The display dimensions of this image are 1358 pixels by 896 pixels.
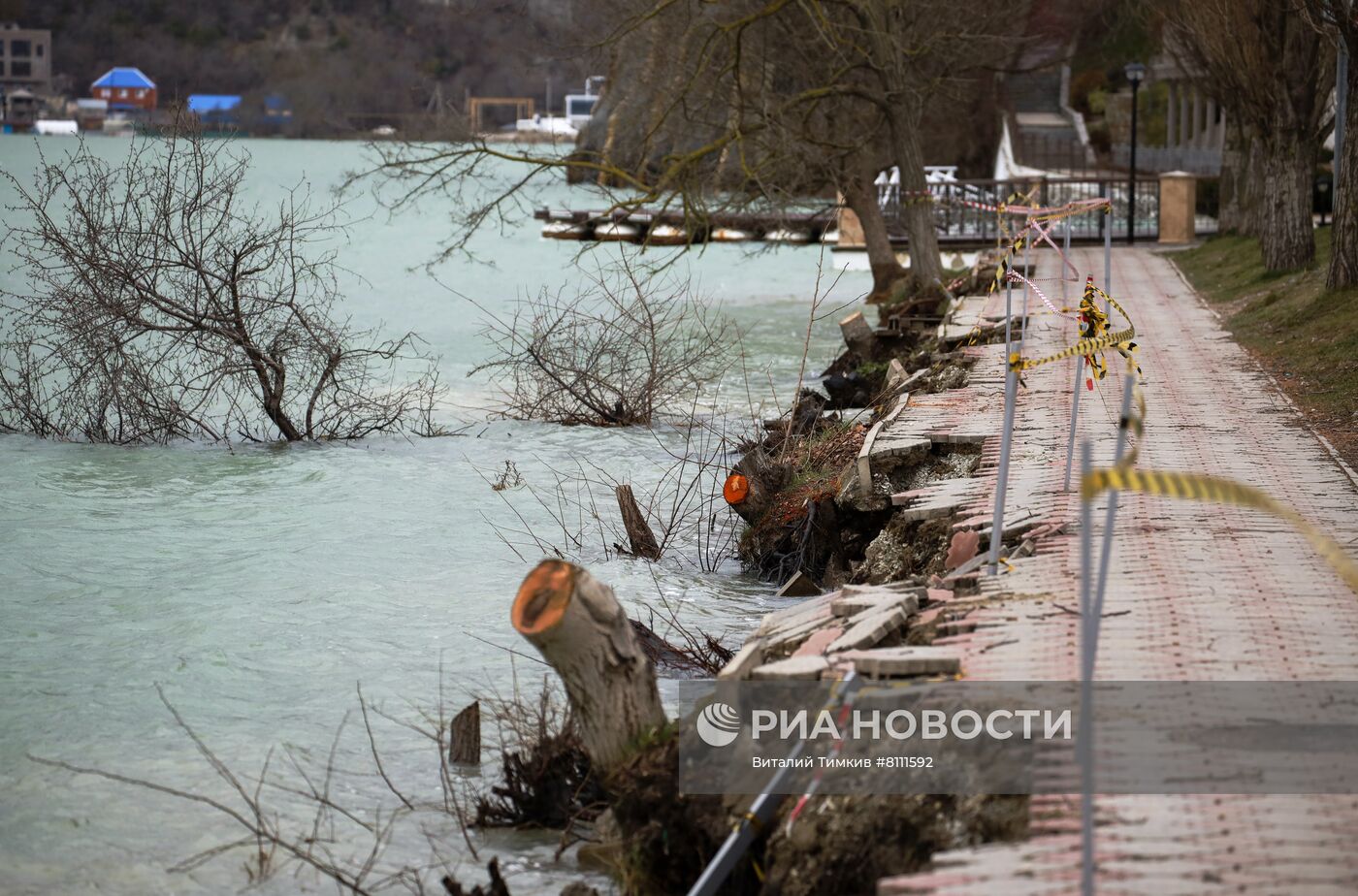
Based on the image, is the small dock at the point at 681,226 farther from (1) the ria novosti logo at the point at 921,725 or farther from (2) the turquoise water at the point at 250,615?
(1) the ria novosti logo at the point at 921,725

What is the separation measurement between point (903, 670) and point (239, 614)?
23.2 ft

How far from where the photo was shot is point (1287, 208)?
906 inches

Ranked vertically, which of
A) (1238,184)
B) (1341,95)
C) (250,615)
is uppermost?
(1341,95)

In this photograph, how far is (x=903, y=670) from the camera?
6.36m

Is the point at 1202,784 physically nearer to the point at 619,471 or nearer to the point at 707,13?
the point at 619,471

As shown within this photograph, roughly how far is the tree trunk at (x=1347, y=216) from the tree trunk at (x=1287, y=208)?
4531mm

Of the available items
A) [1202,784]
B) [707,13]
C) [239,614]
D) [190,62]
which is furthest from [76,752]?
[190,62]

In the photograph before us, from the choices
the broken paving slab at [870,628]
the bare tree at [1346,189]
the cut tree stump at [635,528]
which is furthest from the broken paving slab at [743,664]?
the bare tree at [1346,189]

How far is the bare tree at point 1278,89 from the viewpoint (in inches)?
910

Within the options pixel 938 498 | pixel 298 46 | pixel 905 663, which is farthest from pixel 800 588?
pixel 298 46

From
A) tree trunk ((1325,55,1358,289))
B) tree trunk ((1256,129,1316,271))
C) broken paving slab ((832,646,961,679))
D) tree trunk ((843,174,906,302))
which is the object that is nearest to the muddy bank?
broken paving slab ((832,646,961,679))

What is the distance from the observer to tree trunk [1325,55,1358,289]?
1802 cm

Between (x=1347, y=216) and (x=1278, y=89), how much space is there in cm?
624

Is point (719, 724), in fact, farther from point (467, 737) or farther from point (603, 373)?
point (603, 373)
